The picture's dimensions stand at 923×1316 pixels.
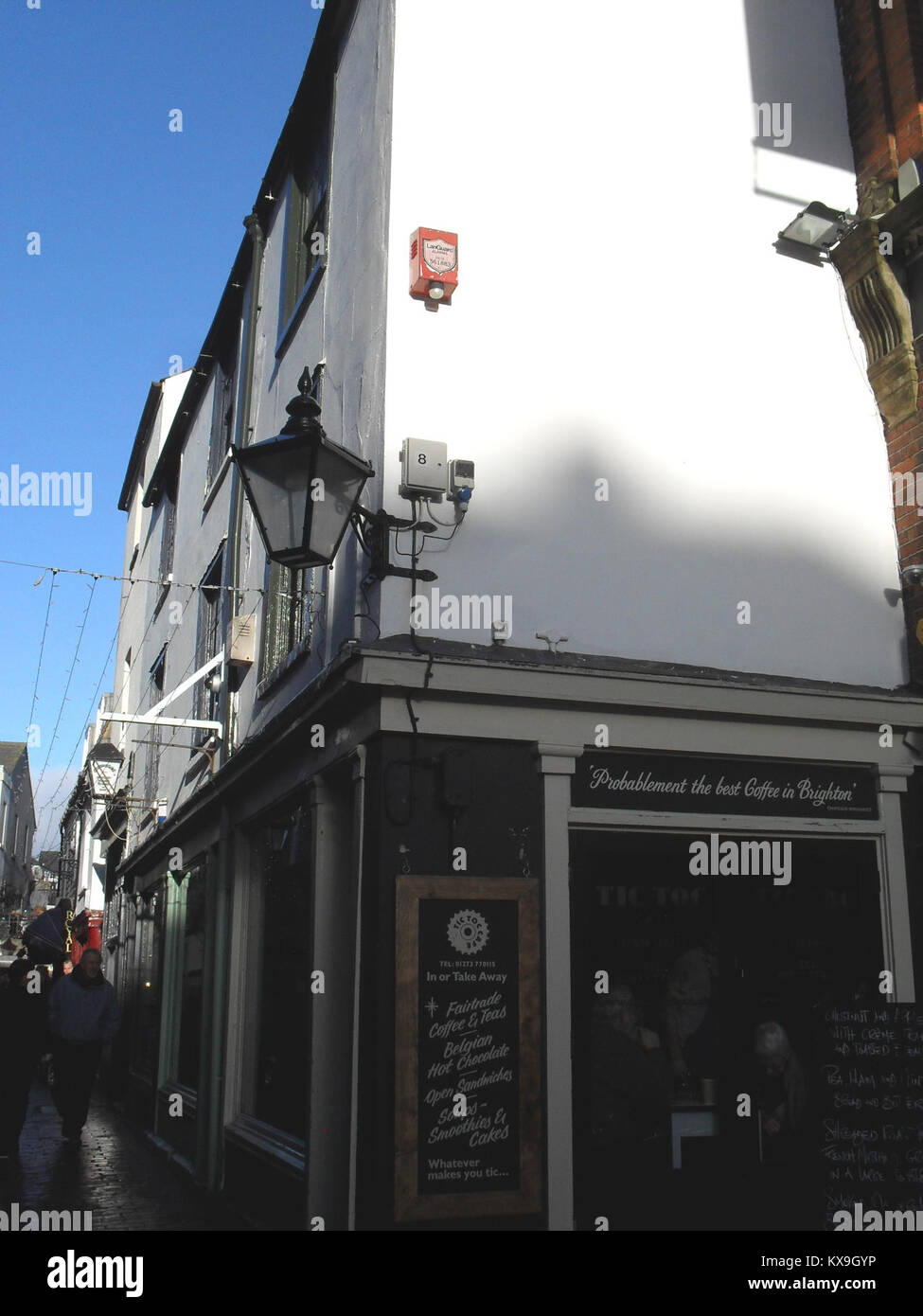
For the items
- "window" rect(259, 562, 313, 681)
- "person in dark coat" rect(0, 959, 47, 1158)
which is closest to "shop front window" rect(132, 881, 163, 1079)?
"person in dark coat" rect(0, 959, 47, 1158)

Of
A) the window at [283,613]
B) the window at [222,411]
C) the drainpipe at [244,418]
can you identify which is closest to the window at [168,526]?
the window at [222,411]

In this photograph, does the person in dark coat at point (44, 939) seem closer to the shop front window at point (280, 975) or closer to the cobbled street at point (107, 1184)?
the cobbled street at point (107, 1184)

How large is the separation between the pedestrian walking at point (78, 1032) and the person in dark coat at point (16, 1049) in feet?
2.72

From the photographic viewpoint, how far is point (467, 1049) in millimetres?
6359

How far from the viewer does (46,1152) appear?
11.5 meters

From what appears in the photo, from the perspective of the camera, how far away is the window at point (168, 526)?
1877cm

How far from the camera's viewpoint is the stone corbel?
8477 millimetres

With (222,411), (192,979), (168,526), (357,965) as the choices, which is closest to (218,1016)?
(192,979)

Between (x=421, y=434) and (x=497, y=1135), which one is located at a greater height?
(x=421, y=434)

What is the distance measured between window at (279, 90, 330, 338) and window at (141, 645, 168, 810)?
7.88 metres

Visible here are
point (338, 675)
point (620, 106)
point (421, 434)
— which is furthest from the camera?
point (620, 106)
